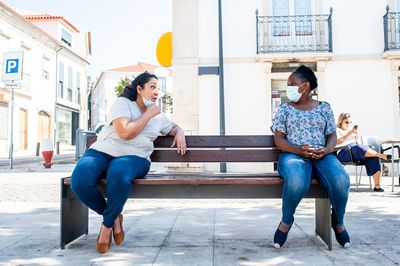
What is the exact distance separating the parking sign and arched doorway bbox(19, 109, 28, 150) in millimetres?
15796

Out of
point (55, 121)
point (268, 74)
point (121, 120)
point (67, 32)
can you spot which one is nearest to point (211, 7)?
point (268, 74)

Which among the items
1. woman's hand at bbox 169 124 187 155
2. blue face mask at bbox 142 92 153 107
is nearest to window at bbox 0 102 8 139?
woman's hand at bbox 169 124 187 155

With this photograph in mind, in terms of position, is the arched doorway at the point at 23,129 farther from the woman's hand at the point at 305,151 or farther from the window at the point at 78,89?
the woman's hand at the point at 305,151

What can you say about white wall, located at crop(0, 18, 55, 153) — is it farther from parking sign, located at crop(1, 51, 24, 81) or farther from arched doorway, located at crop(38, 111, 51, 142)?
parking sign, located at crop(1, 51, 24, 81)

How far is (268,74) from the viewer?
11.4m

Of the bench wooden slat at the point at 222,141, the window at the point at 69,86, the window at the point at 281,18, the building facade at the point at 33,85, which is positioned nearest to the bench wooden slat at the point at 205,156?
the bench wooden slat at the point at 222,141

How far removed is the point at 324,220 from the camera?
3.19 metres

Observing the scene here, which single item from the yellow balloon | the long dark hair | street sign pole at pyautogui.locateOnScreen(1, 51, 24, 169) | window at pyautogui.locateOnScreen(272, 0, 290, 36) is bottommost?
the long dark hair

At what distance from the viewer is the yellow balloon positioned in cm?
1158

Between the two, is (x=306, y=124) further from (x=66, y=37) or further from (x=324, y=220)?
(x=66, y=37)

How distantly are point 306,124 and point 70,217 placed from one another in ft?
7.07

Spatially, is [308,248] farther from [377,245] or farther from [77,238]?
[77,238]

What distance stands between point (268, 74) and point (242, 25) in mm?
1629

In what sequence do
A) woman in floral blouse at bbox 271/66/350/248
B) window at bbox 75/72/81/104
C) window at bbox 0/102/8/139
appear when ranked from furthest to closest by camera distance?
1. window at bbox 75/72/81/104
2. window at bbox 0/102/8/139
3. woman in floral blouse at bbox 271/66/350/248
